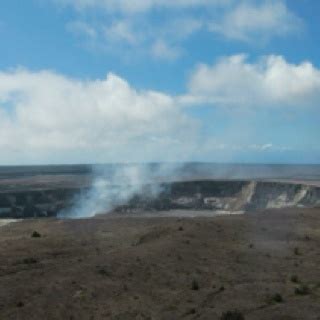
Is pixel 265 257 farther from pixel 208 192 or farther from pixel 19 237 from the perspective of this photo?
pixel 208 192

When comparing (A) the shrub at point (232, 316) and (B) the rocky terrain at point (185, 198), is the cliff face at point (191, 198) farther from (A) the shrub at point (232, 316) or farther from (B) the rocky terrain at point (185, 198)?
(A) the shrub at point (232, 316)

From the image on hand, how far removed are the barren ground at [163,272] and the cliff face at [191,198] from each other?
1701 inches

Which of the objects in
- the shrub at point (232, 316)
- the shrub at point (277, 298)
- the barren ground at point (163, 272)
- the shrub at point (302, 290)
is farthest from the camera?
the shrub at point (302, 290)

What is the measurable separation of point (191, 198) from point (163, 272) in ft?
266

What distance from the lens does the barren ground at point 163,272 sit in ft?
90.1

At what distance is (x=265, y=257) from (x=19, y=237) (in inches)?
989

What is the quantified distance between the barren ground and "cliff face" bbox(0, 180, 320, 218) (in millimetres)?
43218

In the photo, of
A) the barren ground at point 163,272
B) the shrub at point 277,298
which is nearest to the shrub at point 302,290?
the barren ground at point 163,272

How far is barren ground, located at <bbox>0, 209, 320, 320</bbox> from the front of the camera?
2747 centimetres

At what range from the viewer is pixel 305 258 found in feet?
134

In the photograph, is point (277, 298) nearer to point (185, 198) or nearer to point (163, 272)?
point (163, 272)

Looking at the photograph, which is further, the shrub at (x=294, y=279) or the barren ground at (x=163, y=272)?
the shrub at (x=294, y=279)

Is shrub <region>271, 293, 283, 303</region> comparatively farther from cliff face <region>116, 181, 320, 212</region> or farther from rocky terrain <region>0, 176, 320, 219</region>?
cliff face <region>116, 181, 320, 212</region>

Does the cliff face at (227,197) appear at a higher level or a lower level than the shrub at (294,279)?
higher
